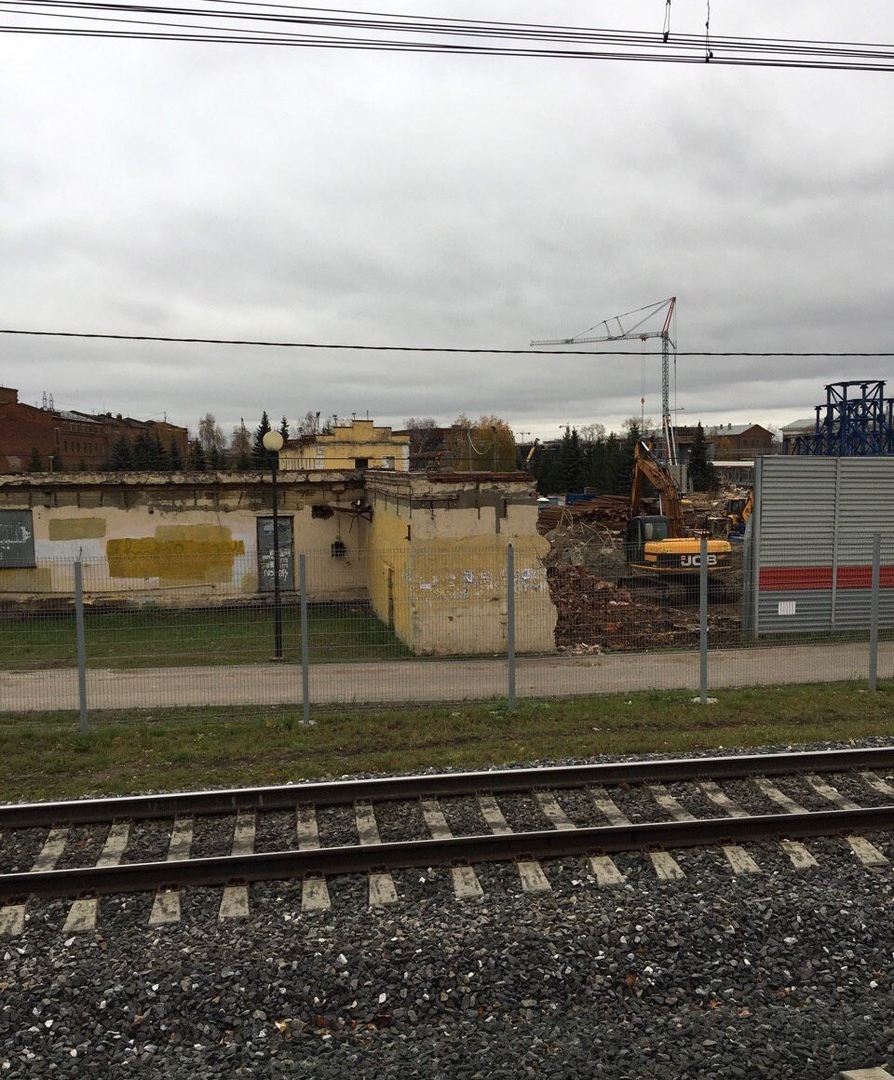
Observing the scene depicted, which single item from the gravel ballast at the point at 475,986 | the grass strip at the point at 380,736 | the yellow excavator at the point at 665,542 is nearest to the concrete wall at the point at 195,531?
the grass strip at the point at 380,736

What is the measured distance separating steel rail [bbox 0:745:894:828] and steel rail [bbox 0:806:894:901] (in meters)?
1.13

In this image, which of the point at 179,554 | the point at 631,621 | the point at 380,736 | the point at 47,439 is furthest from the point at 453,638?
the point at 47,439

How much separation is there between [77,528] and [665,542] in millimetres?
16168

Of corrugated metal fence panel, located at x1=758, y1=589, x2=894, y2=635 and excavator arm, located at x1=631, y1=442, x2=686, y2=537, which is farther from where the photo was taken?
excavator arm, located at x1=631, y1=442, x2=686, y2=537

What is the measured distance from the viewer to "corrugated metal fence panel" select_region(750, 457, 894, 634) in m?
17.3

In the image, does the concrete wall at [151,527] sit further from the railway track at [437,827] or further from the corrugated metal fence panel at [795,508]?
the railway track at [437,827]

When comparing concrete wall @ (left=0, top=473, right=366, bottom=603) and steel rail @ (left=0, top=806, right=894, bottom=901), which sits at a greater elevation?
concrete wall @ (left=0, top=473, right=366, bottom=603)

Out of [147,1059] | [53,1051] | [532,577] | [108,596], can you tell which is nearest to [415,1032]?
[147,1059]

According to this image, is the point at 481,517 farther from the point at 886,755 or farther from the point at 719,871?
the point at 719,871

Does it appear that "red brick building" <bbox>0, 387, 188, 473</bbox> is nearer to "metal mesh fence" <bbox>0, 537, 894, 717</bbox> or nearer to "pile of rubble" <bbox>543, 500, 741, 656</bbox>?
"metal mesh fence" <bbox>0, 537, 894, 717</bbox>

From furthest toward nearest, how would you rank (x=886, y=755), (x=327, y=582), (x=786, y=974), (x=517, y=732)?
1. (x=327, y=582)
2. (x=517, y=732)
3. (x=886, y=755)
4. (x=786, y=974)

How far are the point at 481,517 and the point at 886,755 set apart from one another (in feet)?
27.4

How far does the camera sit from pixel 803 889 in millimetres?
6348

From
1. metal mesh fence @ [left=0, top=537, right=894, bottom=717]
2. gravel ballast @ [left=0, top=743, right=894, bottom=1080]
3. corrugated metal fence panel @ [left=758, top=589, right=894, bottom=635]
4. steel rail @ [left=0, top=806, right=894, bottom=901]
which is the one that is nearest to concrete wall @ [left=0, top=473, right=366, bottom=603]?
metal mesh fence @ [left=0, top=537, right=894, bottom=717]
